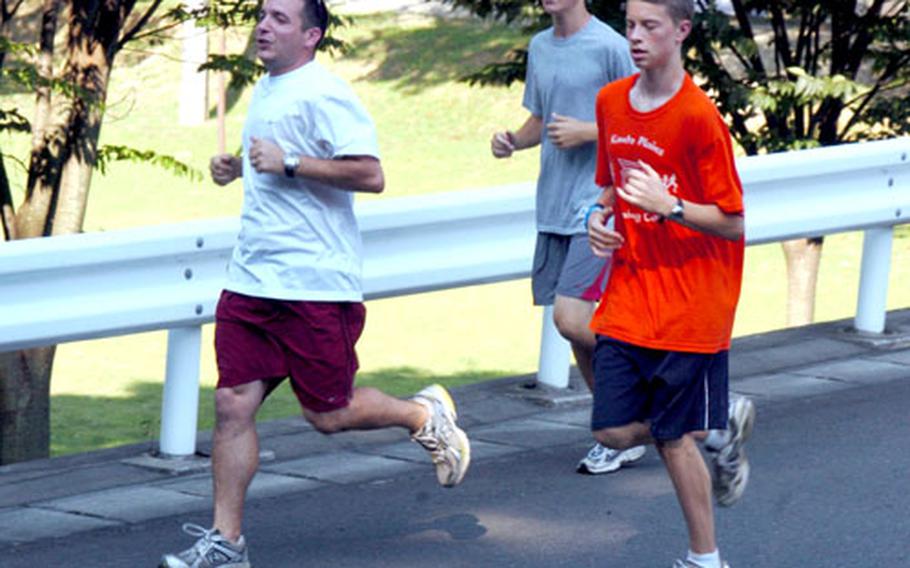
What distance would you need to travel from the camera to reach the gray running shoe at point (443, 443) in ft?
19.9

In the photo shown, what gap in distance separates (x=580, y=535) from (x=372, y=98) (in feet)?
71.1

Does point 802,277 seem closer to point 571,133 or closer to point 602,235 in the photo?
point 571,133

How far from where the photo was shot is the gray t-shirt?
6711 millimetres

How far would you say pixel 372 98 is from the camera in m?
27.3

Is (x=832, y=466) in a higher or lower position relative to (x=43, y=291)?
lower

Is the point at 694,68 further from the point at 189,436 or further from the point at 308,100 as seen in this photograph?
the point at 308,100

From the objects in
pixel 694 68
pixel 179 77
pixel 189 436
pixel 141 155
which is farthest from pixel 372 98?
pixel 189 436

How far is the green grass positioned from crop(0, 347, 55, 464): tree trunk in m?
0.64

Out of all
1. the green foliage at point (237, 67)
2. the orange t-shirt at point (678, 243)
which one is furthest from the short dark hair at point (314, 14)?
the green foliage at point (237, 67)

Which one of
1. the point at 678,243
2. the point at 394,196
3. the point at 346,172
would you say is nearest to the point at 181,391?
the point at 346,172

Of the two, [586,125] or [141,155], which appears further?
[141,155]

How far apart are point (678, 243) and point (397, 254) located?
2266mm

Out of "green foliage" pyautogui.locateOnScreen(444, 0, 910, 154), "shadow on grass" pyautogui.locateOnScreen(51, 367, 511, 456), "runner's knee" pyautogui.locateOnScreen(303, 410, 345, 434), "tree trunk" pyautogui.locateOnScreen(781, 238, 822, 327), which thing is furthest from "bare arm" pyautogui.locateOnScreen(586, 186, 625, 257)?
"tree trunk" pyautogui.locateOnScreen(781, 238, 822, 327)

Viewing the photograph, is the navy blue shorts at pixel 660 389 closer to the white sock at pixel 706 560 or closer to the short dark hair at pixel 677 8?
the white sock at pixel 706 560
